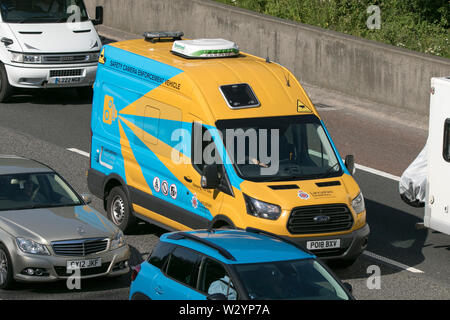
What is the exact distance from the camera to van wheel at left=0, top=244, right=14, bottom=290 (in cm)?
1298

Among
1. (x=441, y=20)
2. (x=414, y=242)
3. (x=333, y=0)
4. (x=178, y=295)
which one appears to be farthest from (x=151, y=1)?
(x=178, y=295)

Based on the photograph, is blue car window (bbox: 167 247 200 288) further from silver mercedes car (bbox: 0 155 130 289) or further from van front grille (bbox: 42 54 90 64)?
van front grille (bbox: 42 54 90 64)

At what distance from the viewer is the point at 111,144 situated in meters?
16.0

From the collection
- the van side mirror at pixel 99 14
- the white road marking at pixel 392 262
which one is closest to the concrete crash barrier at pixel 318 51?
the van side mirror at pixel 99 14

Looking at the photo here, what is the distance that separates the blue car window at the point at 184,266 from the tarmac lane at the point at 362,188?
2.46 m

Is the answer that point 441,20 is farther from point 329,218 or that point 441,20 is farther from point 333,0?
point 329,218

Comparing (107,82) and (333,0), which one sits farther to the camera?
(333,0)

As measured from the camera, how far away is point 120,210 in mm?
15977

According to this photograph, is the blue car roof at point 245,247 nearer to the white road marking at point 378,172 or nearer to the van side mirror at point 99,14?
the white road marking at point 378,172

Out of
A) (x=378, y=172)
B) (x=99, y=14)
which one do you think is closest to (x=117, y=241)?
(x=378, y=172)

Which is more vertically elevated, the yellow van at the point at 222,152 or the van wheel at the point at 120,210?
the yellow van at the point at 222,152

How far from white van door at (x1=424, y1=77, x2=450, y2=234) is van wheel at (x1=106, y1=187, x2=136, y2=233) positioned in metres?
4.36

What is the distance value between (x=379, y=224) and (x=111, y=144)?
4.30m

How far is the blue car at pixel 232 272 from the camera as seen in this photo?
33.4ft
